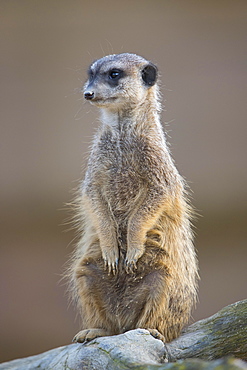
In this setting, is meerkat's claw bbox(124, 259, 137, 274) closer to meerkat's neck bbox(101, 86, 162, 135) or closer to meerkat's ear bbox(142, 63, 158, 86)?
meerkat's neck bbox(101, 86, 162, 135)

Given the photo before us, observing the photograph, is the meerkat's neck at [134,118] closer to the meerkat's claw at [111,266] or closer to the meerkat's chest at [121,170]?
the meerkat's chest at [121,170]

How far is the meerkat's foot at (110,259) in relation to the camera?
2672 mm

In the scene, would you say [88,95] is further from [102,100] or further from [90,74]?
[90,74]

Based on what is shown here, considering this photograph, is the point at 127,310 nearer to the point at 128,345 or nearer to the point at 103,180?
the point at 128,345

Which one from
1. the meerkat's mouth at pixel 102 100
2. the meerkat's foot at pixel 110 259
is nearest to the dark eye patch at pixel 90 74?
the meerkat's mouth at pixel 102 100

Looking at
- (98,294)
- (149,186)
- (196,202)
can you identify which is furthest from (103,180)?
(196,202)

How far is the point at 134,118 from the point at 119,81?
0.18 metres

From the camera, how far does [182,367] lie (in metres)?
1.58

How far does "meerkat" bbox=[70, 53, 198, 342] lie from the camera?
2.62 meters

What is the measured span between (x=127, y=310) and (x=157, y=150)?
0.71 metres

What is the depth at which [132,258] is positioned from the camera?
263 centimetres

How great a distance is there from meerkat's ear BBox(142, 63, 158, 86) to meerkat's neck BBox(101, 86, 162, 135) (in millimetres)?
87

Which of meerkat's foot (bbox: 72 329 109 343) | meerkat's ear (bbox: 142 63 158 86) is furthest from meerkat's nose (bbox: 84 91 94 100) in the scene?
meerkat's foot (bbox: 72 329 109 343)

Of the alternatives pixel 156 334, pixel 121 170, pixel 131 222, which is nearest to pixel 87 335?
pixel 156 334
